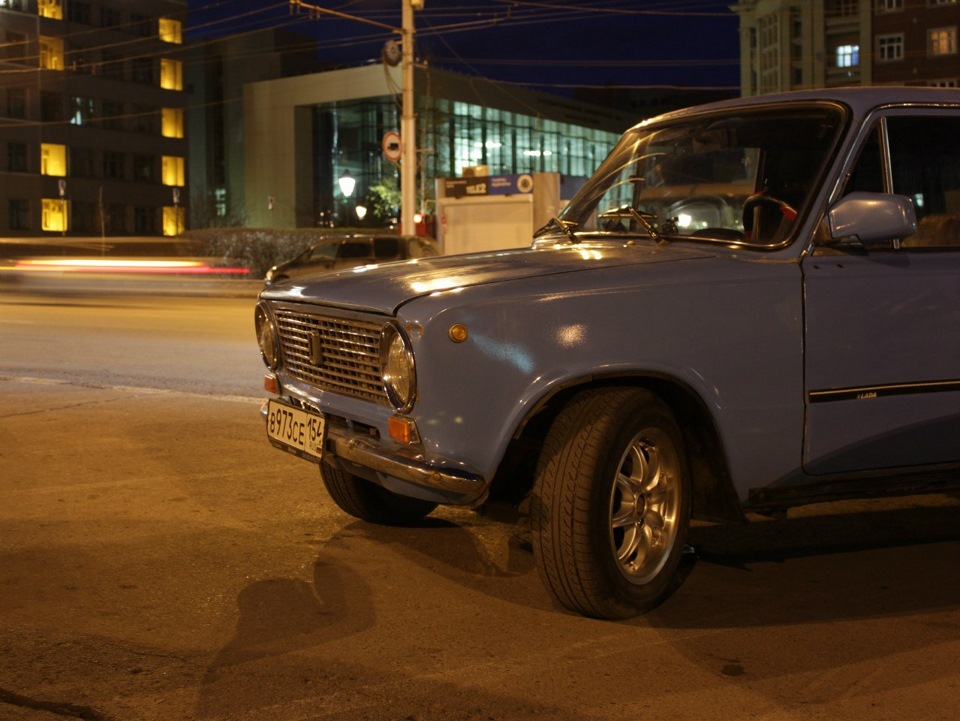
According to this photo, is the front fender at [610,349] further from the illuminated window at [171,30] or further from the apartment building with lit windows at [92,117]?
the illuminated window at [171,30]

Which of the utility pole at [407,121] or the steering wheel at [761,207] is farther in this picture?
the utility pole at [407,121]

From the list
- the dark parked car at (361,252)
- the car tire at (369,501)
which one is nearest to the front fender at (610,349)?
the car tire at (369,501)

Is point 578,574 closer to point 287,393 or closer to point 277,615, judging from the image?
point 277,615

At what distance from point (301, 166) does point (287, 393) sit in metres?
72.0

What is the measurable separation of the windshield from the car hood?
26 cm

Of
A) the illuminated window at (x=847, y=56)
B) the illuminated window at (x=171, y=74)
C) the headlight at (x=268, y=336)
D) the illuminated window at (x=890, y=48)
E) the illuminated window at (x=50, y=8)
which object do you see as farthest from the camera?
the illuminated window at (x=171, y=74)

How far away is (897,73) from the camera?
74.9 metres

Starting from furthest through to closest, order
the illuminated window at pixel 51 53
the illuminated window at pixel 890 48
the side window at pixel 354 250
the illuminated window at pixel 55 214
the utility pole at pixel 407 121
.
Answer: the illuminated window at pixel 51 53, the illuminated window at pixel 55 214, the illuminated window at pixel 890 48, the utility pole at pixel 407 121, the side window at pixel 354 250

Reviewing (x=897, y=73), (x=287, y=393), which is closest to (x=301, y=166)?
(x=897, y=73)

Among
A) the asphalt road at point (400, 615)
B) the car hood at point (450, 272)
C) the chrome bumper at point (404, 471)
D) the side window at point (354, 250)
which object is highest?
the side window at point (354, 250)

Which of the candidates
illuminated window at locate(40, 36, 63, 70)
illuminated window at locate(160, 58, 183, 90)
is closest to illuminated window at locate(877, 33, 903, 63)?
illuminated window at locate(160, 58, 183, 90)

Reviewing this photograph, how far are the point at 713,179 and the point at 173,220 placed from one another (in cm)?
8548

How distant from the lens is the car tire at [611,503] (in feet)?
14.0

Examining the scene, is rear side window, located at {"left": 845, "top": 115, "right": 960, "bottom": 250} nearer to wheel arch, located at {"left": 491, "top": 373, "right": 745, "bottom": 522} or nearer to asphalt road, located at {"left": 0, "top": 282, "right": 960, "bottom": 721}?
wheel arch, located at {"left": 491, "top": 373, "right": 745, "bottom": 522}
